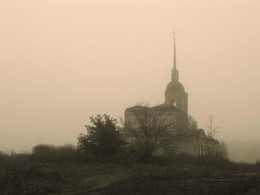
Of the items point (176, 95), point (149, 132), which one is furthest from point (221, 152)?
point (149, 132)

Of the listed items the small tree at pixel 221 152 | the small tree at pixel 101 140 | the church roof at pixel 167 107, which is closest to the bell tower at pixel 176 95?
the church roof at pixel 167 107

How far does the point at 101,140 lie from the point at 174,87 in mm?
18511

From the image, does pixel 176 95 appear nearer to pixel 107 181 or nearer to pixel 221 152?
pixel 221 152

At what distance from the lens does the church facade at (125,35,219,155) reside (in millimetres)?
49497

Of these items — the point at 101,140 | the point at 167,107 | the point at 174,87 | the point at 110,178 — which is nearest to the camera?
the point at 110,178

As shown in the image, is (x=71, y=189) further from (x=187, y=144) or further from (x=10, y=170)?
(x=187, y=144)

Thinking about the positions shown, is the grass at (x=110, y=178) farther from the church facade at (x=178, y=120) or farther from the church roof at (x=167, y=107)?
the church roof at (x=167, y=107)

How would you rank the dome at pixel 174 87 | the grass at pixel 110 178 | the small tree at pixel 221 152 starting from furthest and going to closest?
1. the dome at pixel 174 87
2. the small tree at pixel 221 152
3. the grass at pixel 110 178

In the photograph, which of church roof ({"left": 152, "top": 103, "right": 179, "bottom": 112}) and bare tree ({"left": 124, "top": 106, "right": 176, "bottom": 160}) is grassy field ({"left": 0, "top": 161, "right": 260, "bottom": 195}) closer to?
bare tree ({"left": 124, "top": 106, "right": 176, "bottom": 160})

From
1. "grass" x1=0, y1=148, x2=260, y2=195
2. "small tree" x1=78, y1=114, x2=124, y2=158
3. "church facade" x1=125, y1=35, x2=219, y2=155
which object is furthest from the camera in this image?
"church facade" x1=125, y1=35, x2=219, y2=155

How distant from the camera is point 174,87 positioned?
56.0m

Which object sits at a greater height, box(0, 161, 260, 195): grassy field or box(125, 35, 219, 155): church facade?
box(125, 35, 219, 155): church facade

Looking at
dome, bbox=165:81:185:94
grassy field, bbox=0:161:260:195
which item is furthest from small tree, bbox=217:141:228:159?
grassy field, bbox=0:161:260:195

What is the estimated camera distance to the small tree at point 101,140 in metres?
40.0
